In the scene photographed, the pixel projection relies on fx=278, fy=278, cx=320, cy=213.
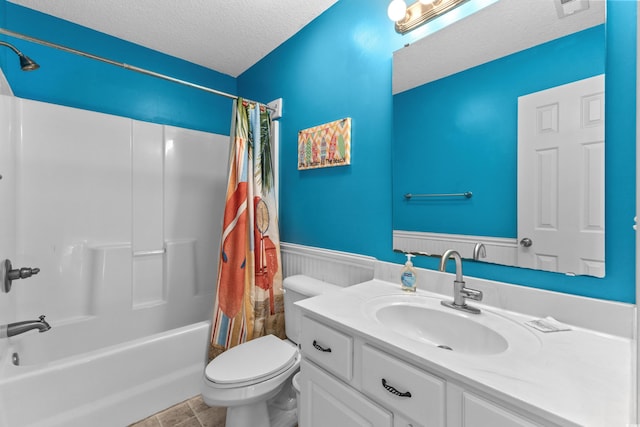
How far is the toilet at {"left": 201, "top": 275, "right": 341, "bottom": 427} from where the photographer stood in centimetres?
119

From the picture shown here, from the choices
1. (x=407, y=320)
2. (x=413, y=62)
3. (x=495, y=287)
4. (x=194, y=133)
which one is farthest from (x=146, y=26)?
(x=495, y=287)

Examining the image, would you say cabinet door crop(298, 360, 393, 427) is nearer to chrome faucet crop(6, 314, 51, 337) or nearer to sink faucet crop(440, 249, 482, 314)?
sink faucet crop(440, 249, 482, 314)

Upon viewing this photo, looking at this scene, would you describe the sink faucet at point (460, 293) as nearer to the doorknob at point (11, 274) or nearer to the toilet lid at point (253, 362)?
the toilet lid at point (253, 362)

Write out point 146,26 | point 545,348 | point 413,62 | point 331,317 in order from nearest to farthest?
point 545,348 → point 331,317 → point 413,62 → point 146,26

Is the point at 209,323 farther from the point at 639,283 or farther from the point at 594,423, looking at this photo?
the point at 639,283

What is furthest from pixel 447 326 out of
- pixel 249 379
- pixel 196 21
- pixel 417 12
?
pixel 196 21

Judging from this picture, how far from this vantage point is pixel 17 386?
1.19 meters

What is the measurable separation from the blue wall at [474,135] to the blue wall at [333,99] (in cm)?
8

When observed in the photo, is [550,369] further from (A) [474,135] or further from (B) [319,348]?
(A) [474,135]

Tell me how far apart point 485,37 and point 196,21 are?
1.76 metres

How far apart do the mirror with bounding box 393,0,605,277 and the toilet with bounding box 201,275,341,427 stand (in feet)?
2.42

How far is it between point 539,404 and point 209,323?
1734 millimetres

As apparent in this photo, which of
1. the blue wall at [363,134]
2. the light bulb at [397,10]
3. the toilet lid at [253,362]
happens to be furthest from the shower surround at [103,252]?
the light bulb at [397,10]

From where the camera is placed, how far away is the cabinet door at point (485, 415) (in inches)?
21.8
